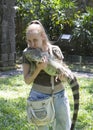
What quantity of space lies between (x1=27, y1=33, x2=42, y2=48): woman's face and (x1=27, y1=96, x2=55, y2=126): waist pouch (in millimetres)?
488

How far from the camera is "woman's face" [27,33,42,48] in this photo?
125 inches

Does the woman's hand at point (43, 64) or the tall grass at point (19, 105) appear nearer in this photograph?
the woman's hand at point (43, 64)

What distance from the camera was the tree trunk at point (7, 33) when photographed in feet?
36.8

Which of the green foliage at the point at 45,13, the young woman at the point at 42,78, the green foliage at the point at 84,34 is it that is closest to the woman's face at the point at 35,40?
the young woman at the point at 42,78

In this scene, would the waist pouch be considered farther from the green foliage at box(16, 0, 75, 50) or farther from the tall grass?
the green foliage at box(16, 0, 75, 50)

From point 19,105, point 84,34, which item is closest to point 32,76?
point 19,105

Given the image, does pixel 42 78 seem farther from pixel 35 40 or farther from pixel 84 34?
pixel 84 34

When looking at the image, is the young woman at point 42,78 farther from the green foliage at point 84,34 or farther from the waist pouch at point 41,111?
the green foliage at point 84,34

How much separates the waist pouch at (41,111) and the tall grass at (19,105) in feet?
5.08

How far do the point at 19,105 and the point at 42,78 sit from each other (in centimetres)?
287

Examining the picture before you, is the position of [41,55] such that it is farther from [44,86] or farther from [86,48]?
[86,48]

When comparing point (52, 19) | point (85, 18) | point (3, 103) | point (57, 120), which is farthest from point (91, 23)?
point (57, 120)

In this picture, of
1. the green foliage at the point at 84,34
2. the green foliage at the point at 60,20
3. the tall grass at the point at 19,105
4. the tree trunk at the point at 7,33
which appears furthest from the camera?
the green foliage at the point at 60,20

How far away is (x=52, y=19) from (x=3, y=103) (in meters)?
8.86
